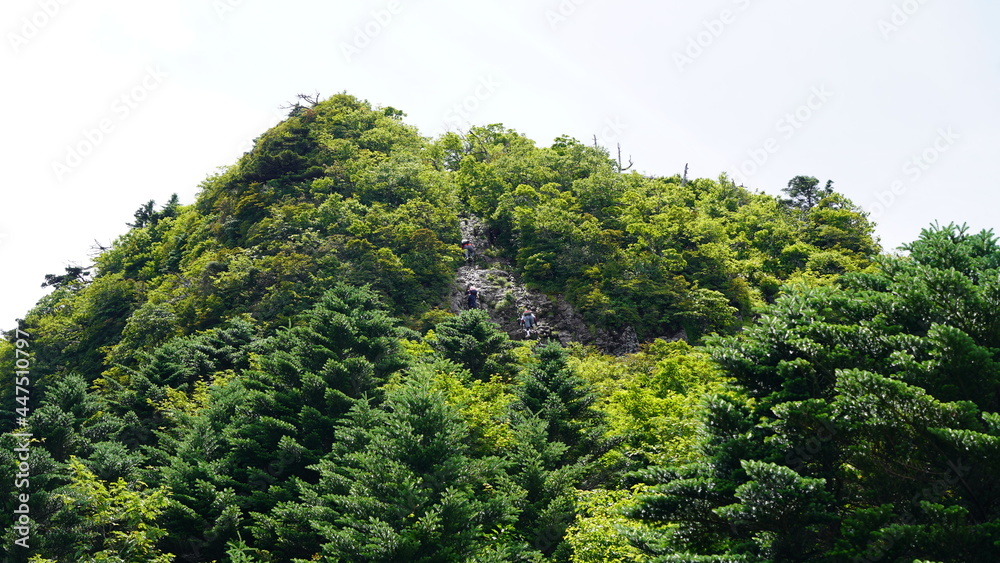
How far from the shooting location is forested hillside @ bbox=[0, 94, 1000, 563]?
12258mm

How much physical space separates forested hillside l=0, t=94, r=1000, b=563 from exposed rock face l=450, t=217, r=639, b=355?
0.19 meters

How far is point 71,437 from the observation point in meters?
25.7

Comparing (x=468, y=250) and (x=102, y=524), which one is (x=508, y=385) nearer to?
(x=102, y=524)

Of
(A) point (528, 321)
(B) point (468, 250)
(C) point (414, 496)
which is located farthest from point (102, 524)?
(B) point (468, 250)

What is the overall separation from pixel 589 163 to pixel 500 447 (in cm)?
3848

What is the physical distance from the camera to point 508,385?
2702cm

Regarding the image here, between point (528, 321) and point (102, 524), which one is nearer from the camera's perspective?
point (102, 524)

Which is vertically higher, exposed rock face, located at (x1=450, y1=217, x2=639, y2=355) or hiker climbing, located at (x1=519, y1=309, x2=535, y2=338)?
exposed rock face, located at (x1=450, y1=217, x2=639, y2=355)

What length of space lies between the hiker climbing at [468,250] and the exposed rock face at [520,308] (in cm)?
39

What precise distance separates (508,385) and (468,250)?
2188 cm

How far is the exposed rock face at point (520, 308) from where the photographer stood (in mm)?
41281

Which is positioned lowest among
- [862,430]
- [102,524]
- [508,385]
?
[102,524]

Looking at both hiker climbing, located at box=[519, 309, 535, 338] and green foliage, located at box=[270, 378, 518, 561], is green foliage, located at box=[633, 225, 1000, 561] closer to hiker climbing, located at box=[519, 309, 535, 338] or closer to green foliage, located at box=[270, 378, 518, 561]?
green foliage, located at box=[270, 378, 518, 561]

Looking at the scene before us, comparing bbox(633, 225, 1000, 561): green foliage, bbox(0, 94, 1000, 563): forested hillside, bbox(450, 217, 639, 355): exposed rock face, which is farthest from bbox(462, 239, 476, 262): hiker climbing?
bbox(633, 225, 1000, 561): green foliage
